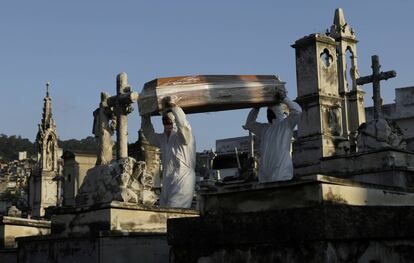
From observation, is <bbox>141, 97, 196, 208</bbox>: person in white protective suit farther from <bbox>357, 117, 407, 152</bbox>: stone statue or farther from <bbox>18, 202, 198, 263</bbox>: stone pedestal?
<bbox>357, 117, 407, 152</bbox>: stone statue

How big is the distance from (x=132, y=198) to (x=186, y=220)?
369 cm

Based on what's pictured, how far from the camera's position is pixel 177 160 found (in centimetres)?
1003

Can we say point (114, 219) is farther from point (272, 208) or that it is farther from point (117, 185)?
point (272, 208)

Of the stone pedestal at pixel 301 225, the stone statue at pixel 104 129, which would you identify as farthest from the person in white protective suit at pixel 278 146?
the stone pedestal at pixel 301 225

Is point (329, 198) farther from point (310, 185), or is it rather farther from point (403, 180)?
point (403, 180)

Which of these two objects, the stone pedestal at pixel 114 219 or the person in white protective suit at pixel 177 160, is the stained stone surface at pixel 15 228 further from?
the person in white protective suit at pixel 177 160

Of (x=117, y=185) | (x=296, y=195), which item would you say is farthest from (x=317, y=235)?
(x=117, y=185)

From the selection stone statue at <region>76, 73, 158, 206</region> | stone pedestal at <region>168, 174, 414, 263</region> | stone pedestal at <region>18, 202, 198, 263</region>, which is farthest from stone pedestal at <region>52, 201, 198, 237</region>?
stone pedestal at <region>168, 174, 414, 263</region>

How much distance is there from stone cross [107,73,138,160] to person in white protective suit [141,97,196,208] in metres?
2.01

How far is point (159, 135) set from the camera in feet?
35.1

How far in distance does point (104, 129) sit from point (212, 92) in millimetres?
2299

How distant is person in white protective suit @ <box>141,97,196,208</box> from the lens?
388 inches

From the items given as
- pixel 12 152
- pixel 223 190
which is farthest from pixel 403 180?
pixel 12 152

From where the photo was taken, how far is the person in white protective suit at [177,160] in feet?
32.3
